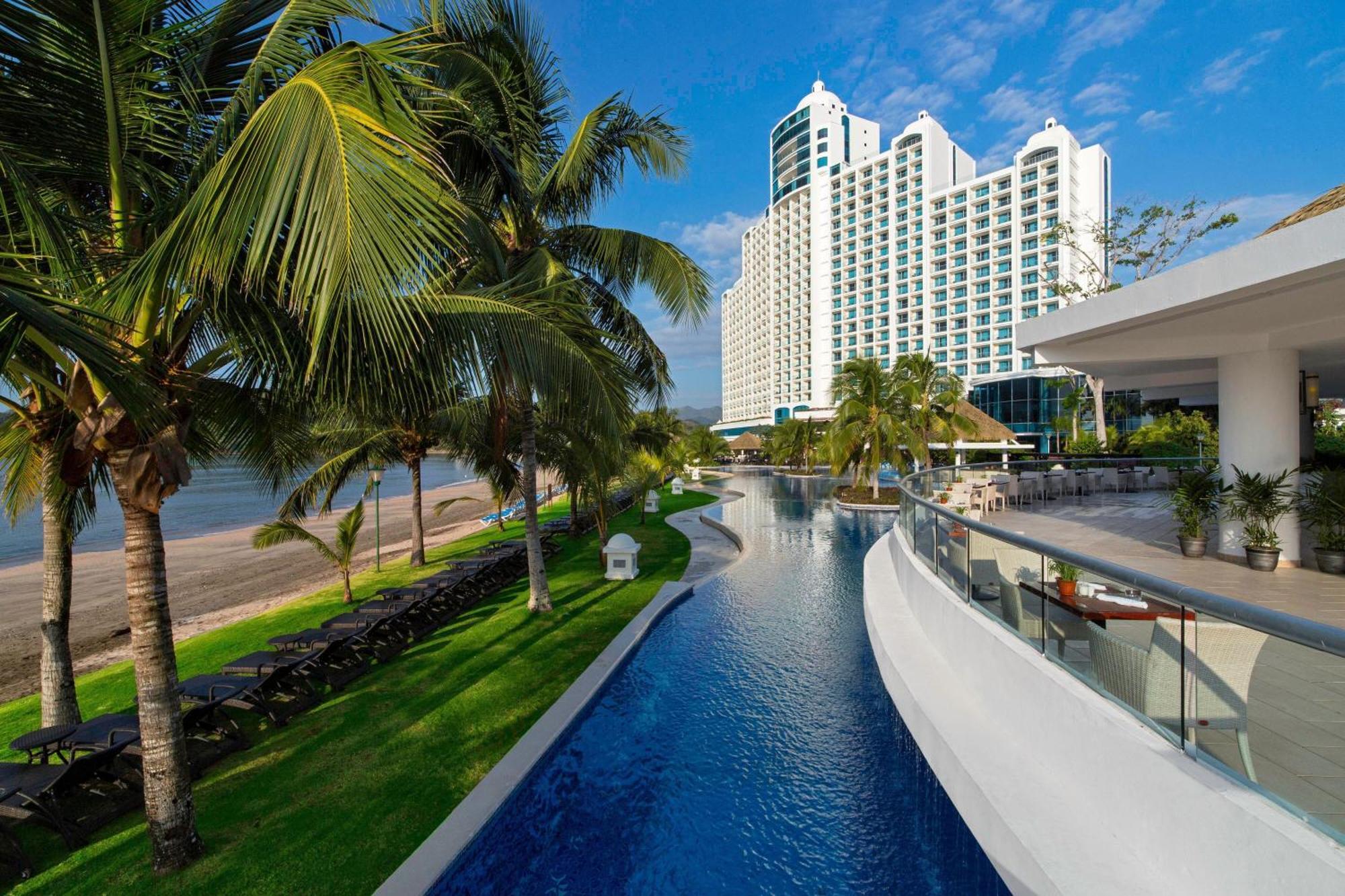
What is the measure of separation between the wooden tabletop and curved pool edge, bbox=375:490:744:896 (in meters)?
4.15

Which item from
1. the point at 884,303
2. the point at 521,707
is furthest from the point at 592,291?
the point at 884,303

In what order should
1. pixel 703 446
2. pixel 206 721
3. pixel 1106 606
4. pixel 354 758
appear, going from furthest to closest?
pixel 703 446 → pixel 206 721 → pixel 354 758 → pixel 1106 606

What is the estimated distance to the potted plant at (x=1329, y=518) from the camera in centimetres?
617

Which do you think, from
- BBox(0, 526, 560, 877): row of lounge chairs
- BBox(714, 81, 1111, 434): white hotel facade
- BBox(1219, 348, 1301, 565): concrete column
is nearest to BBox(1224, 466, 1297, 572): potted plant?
BBox(1219, 348, 1301, 565): concrete column

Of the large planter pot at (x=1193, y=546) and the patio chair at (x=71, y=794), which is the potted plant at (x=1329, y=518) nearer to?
the large planter pot at (x=1193, y=546)

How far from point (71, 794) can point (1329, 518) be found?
12107 mm

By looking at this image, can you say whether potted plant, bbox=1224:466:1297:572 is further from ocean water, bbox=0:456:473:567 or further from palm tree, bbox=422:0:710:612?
ocean water, bbox=0:456:473:567

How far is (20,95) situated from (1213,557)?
11.6m

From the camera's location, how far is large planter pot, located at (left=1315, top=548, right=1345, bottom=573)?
6.19m

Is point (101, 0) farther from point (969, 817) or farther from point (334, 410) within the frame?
point (969, 817)

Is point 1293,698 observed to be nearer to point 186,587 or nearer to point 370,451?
point 370,451

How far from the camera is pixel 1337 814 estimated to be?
2025 millimetres

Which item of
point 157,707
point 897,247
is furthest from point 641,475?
point 897,247

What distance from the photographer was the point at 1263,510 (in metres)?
6.56
